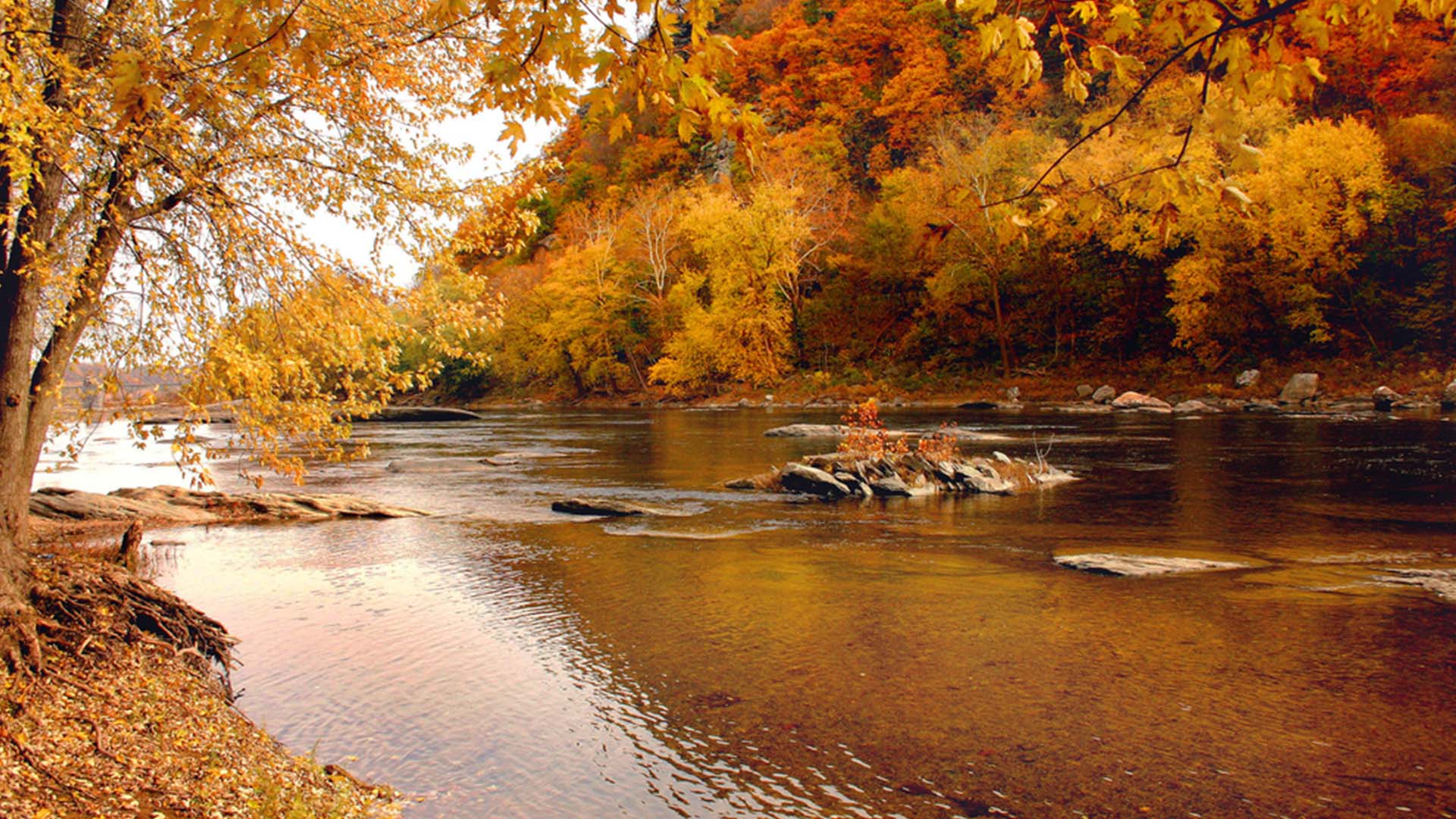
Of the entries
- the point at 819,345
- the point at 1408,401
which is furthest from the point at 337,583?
the point at 819,345

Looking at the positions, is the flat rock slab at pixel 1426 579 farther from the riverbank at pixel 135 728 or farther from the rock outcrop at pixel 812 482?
the riverbank at pixel 135 728

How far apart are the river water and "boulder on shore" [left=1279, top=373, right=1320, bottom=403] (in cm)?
2777

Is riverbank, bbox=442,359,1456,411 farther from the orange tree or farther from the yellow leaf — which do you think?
the yellow leaf

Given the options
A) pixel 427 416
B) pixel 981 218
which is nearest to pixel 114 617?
pixel 981 218

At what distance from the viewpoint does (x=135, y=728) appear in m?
5.03

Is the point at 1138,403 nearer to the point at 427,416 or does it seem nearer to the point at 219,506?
the point at 219,506

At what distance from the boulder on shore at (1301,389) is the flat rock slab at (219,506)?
39202 millimetres

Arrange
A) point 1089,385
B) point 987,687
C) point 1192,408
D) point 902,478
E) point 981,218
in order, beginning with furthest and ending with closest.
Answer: point 981,218 < point 1089,385 < point 1192,408 < point 902,478 < point 987,687

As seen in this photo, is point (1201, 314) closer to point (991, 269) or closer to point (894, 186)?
point (991, 269)

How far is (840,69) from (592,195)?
33.3m

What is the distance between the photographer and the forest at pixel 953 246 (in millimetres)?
40781

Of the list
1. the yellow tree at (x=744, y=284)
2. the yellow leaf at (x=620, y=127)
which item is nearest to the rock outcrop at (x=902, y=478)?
the yellow leaf at (x=620, y=127)

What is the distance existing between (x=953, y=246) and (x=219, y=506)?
1833 inches

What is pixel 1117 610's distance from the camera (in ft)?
29.2
